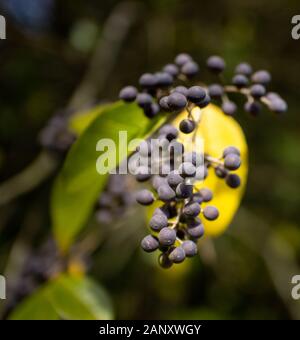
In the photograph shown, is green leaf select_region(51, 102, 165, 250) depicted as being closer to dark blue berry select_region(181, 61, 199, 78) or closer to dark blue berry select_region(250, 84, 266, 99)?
dark blue berry select_region(181, 61, 199, 78)

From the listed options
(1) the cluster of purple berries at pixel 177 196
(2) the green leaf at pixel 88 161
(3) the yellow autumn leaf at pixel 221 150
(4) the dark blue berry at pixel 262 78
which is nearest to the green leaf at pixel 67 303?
(2) the green leaf at pixel 88 161

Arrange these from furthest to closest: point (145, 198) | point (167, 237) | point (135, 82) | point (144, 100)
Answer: point (135, 82)
point (144, 100)
point (145, 198)
point (167, 237)

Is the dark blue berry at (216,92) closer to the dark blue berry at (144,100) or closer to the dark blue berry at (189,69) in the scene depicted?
the dark blue berry at (189,69)

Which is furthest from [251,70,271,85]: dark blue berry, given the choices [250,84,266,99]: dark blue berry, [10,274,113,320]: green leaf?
[10,274,113,320]: green leaf

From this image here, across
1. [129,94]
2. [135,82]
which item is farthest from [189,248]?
[135,82]

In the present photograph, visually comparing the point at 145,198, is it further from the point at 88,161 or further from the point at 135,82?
the point at 135,82

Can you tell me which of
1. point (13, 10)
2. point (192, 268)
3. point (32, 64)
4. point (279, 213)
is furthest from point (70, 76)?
point (279, 213)

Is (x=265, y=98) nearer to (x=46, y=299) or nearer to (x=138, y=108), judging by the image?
(x=138, y=108)
